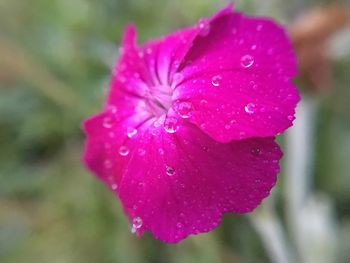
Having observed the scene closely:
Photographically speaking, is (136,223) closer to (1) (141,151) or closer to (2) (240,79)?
(1) (141,151)

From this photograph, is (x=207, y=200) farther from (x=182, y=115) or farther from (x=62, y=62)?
(x=62, y=62)

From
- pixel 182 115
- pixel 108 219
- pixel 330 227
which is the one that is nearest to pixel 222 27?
pixel 182 115

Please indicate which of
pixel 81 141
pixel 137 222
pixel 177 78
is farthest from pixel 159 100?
pixel 81 141

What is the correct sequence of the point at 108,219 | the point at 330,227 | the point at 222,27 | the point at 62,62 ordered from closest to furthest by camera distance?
1. the point at 222,27
2. the point at 330,227
3. the point at 108,219
4. the point at 62,62

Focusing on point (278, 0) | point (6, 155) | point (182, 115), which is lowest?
point (182, 115)

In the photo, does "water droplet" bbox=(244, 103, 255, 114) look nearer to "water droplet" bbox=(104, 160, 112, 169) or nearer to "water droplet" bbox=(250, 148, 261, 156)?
"water droplet" bbox=(250, 148, 261, 156)

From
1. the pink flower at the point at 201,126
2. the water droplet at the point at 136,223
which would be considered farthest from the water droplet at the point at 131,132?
the water droplet at the point at 136,223

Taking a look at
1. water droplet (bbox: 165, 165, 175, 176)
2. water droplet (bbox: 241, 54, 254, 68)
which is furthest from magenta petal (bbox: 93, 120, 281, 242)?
water droplet (bbox: 241, 54, 254, 68)
